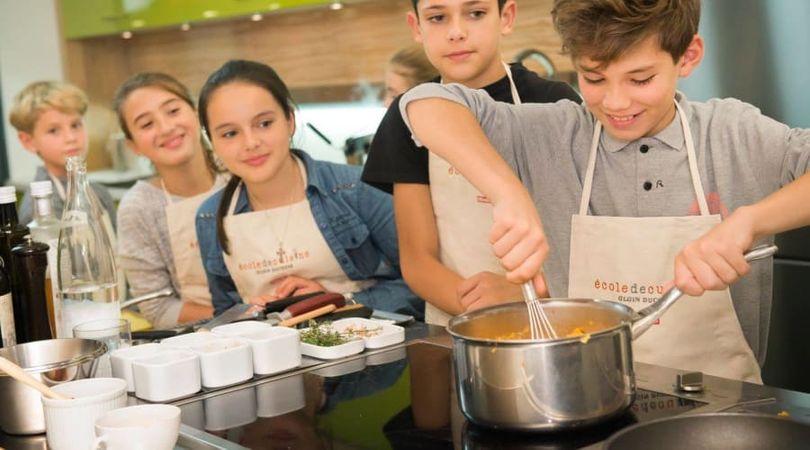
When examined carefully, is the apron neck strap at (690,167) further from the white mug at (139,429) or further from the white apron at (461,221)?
the white mug at (139,429)

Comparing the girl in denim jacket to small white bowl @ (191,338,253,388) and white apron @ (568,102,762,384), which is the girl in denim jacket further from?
small white bowl @ (191,338,253,388)

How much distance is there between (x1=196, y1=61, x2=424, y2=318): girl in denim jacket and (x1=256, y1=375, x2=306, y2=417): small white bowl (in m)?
0.90

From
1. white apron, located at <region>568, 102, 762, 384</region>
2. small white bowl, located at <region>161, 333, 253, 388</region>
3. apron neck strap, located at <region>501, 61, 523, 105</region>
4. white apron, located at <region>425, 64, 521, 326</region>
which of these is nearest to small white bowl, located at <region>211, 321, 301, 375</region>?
small white bowl, located at <region>161, 333, 253, 388</region>

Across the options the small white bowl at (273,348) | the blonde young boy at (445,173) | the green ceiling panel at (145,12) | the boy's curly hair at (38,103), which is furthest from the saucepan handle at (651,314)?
the boy's curly hair at (38,103)

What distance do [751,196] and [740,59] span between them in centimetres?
53

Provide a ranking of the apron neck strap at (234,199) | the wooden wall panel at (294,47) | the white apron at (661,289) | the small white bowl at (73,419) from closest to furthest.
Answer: the small white bowl at (73,419) → the white apron at (661,289) → the apron neck strap at (234,199) → the wooden wall panel at (294,47)

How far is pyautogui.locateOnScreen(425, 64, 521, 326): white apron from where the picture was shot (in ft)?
6.73

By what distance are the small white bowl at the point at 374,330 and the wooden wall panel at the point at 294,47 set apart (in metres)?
1.70

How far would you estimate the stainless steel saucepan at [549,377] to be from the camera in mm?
1072

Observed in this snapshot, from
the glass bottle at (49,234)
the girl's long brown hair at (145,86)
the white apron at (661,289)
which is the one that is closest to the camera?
the white apron at (661,289)

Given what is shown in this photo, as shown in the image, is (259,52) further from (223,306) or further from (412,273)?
(412,273)

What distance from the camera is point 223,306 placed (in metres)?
2.48

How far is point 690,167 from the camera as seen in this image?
164 cm

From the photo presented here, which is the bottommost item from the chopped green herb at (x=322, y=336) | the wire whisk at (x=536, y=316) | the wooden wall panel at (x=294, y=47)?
the chopped green herb at (x=322, y=336)
